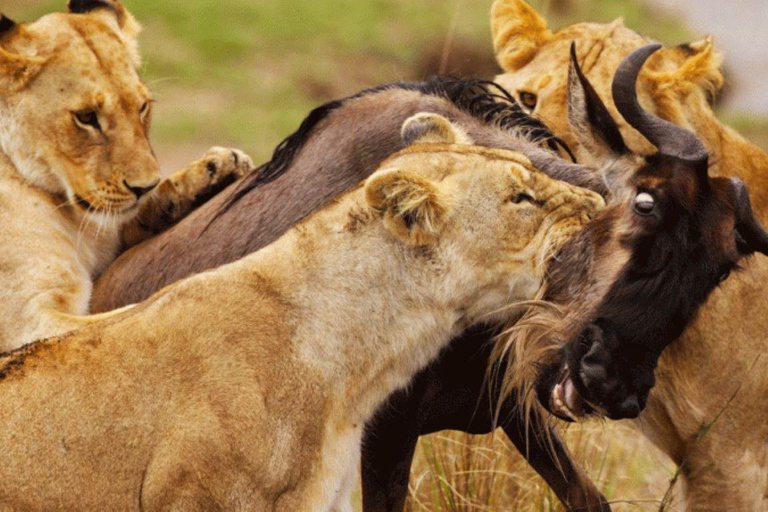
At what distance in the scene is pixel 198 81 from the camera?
548 inches

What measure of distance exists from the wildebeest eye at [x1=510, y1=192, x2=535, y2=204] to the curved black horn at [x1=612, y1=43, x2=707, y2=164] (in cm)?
37

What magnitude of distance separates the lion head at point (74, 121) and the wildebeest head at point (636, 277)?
58.4 inches

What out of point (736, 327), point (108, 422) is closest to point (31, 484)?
point (108, 422)

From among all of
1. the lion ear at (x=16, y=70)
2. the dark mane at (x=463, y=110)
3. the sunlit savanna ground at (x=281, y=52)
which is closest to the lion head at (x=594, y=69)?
the dark mane at (x=463, y=110)

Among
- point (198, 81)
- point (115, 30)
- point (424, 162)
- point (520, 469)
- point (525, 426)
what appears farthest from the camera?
point (198, 81)

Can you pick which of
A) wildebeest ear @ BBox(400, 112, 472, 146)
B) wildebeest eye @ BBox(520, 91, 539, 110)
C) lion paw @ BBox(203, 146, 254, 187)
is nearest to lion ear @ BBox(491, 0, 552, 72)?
wildebeest eye @ BBox(520, 91, 539, 110)

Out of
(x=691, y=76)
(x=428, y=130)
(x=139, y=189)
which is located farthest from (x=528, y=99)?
(x=139, y=189)

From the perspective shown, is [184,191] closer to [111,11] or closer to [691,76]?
[111,11]

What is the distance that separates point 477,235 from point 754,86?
40.2 ft

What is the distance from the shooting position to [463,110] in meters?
4.50

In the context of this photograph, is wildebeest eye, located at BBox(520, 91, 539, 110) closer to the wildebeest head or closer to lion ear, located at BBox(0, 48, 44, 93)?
the wildebeest head

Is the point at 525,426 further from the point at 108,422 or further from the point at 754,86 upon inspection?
the point at 754,86

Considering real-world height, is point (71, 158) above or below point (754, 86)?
above

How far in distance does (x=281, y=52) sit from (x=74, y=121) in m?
10.3
